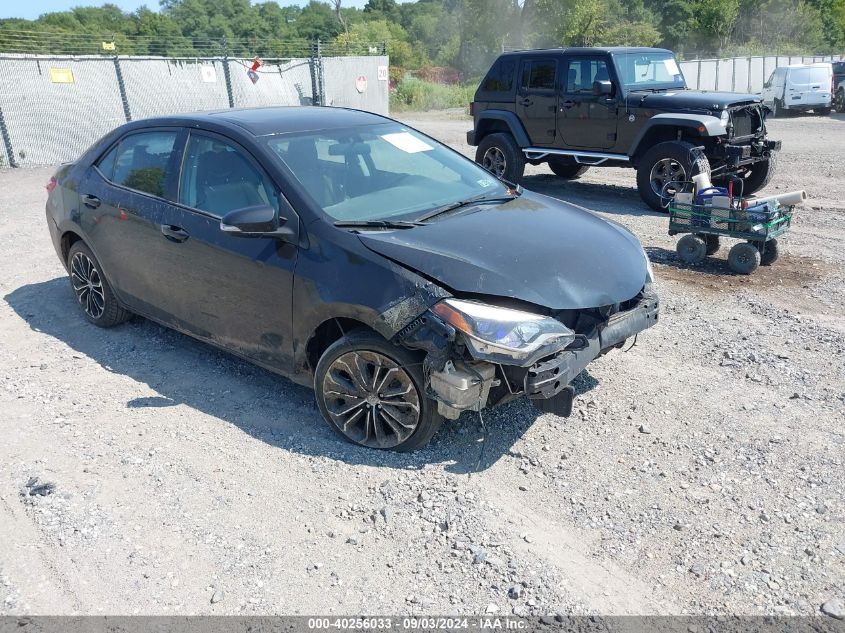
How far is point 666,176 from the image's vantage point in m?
9.94

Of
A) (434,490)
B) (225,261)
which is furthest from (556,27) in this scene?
(434,490)

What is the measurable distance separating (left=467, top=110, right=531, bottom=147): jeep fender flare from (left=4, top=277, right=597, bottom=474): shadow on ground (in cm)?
739

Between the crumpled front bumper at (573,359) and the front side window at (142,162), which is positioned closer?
the crumpled front bumper at (573,359)

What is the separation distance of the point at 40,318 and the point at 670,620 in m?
5.55

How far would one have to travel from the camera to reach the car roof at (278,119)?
458 centimetres

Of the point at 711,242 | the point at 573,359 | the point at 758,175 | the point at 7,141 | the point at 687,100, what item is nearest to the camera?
the point at 573,359

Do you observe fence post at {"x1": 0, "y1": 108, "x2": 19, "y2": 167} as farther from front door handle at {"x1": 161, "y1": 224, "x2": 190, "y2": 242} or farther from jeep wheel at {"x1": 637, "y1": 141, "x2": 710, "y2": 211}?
front door handle at {"x1": 161, "y1": 224, "x2": 190, "y2": 242}

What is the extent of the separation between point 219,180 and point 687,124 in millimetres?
6970

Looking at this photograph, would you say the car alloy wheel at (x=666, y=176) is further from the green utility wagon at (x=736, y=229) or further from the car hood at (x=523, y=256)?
the car hood at (x=523, y=256)

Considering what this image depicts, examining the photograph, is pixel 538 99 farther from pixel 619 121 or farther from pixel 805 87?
pixel 805 87

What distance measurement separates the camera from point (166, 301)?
4977 mm

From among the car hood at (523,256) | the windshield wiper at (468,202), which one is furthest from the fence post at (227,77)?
the car hood at (523,256)

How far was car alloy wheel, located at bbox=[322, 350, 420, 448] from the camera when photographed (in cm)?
379

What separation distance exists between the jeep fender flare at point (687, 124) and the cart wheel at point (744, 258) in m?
2.76
